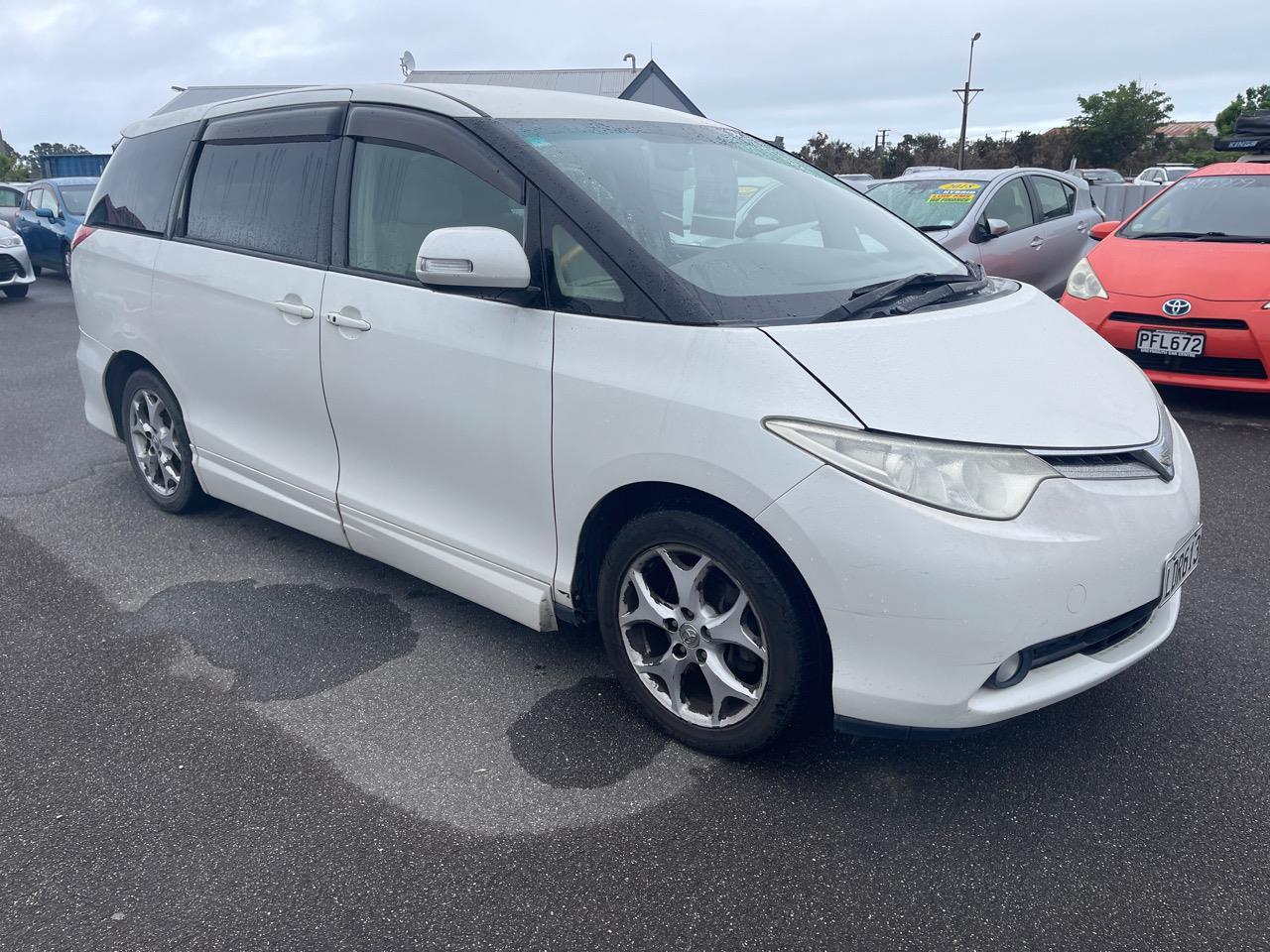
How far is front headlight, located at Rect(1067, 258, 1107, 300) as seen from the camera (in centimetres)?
602

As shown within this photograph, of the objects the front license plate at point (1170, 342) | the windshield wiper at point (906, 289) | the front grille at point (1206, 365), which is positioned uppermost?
the windshield wiper at point (906, 289)

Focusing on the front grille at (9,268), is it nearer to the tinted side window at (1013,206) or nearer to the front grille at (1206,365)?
the tinted side window at (1013,206)

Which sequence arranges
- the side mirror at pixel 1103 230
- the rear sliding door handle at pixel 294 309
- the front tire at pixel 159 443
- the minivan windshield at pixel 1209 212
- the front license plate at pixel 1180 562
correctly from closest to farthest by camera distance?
1. the front license plate at pixel 1180 562
2. the rear sliding door handle at pixel 294 309
3. the front tire at pixel 159 443
4. the minivan windshield at pixel 1209 212
5. the side mirror at pixel 1103 230

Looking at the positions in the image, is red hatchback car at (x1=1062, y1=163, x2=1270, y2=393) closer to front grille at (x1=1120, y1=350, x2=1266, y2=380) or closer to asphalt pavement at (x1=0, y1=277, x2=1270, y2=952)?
front grille at (x1=1120, y1=350, x2=1266, y2=380)

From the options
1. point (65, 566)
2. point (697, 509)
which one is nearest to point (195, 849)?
point (697, 509)

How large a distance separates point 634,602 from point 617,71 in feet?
92.9

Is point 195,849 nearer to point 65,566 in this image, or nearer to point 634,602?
point 634,602

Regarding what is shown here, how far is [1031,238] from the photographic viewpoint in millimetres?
8844

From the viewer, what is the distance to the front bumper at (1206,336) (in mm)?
5367

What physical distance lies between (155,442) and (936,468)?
11.8ft

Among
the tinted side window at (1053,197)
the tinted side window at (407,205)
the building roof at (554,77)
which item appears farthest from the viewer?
the building roof at (554,77)

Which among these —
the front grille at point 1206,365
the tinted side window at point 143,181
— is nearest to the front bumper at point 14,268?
the tinted side window at point 143,181

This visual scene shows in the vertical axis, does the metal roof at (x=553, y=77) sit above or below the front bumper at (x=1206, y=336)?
above

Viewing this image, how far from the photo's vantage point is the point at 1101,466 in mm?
2324
